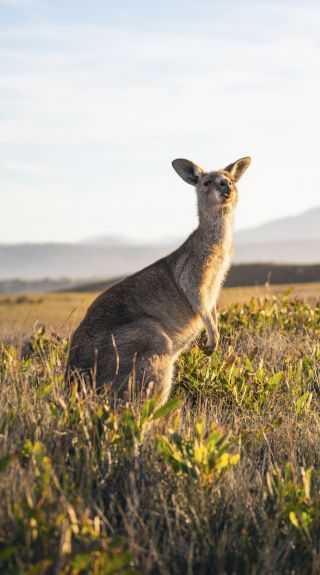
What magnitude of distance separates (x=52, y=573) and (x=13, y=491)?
0.46m

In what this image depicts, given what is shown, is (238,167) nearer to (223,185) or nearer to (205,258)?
(223,185)

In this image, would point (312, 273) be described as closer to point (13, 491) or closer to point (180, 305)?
point (180, 305)

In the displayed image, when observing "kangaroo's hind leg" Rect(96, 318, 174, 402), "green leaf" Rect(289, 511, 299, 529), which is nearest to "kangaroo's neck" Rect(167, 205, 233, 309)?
"kangaroo's hind leg" Rect(96, 318, 174, 402)

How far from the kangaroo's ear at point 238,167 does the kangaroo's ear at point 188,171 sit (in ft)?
1.00

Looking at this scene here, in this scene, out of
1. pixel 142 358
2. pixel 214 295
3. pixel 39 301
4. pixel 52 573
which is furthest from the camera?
pixel 39 301

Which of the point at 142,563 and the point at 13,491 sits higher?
the point at 13,491

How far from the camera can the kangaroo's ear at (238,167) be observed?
723 centimetres

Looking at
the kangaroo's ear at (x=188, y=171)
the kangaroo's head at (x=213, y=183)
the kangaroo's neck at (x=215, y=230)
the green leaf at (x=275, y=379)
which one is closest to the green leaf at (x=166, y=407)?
the green leaf at (x=275, y=379)

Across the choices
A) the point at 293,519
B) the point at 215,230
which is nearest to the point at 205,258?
the point at 215,230

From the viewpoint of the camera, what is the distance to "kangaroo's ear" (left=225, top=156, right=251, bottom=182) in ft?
23.7

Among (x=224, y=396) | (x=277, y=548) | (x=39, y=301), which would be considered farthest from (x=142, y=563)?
(x=39, y=301)

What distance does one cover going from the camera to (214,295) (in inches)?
260

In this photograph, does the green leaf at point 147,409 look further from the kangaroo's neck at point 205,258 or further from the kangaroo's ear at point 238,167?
the kangaroo's ear at point 238,167

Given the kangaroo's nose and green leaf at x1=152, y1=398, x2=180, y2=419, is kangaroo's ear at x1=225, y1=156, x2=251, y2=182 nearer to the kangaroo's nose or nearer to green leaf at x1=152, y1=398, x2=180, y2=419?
the kangaroo's nose
